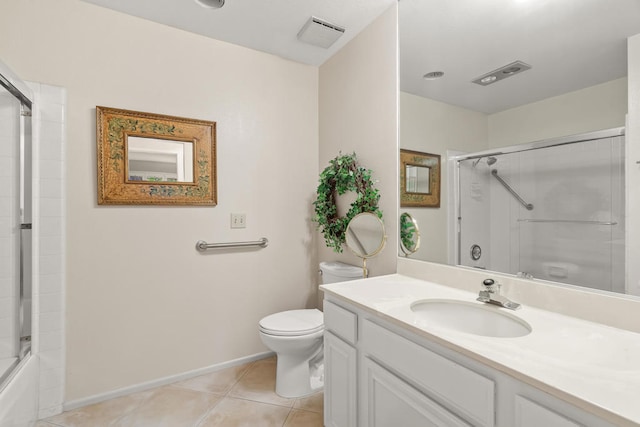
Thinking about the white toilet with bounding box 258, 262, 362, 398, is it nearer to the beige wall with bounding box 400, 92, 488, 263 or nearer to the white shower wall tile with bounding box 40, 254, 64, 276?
the beige wall with bounding box 400, 92, 488, 263

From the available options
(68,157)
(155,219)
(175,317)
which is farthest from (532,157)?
(68,157)

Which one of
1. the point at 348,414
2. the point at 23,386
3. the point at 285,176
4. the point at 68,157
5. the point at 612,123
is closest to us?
the point at 612,123

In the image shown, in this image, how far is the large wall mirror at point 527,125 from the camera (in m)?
1.00

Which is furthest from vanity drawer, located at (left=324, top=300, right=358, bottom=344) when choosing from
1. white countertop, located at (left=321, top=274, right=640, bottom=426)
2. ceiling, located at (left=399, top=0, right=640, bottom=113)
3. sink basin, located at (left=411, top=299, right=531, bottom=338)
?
ceiling, located at (left=399, top=0, right=640, bottom=113)

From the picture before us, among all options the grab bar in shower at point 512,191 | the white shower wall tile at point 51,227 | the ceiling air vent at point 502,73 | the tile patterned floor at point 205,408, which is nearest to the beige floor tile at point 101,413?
the tile patterned floor at point 205,408

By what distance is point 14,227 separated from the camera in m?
1.52

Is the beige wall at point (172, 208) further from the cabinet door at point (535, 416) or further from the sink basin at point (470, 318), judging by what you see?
the cabinet door at point (535, 416)

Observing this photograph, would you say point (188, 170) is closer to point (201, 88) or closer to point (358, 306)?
point (201, 88)

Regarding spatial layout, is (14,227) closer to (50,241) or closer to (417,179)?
(50,241)

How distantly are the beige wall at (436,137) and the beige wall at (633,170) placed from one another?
1.53ft

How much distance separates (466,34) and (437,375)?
151 centimetres

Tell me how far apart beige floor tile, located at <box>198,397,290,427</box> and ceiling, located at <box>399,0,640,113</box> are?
6.27 feet

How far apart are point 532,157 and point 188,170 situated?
6.30 ft

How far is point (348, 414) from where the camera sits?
52.1 inches
